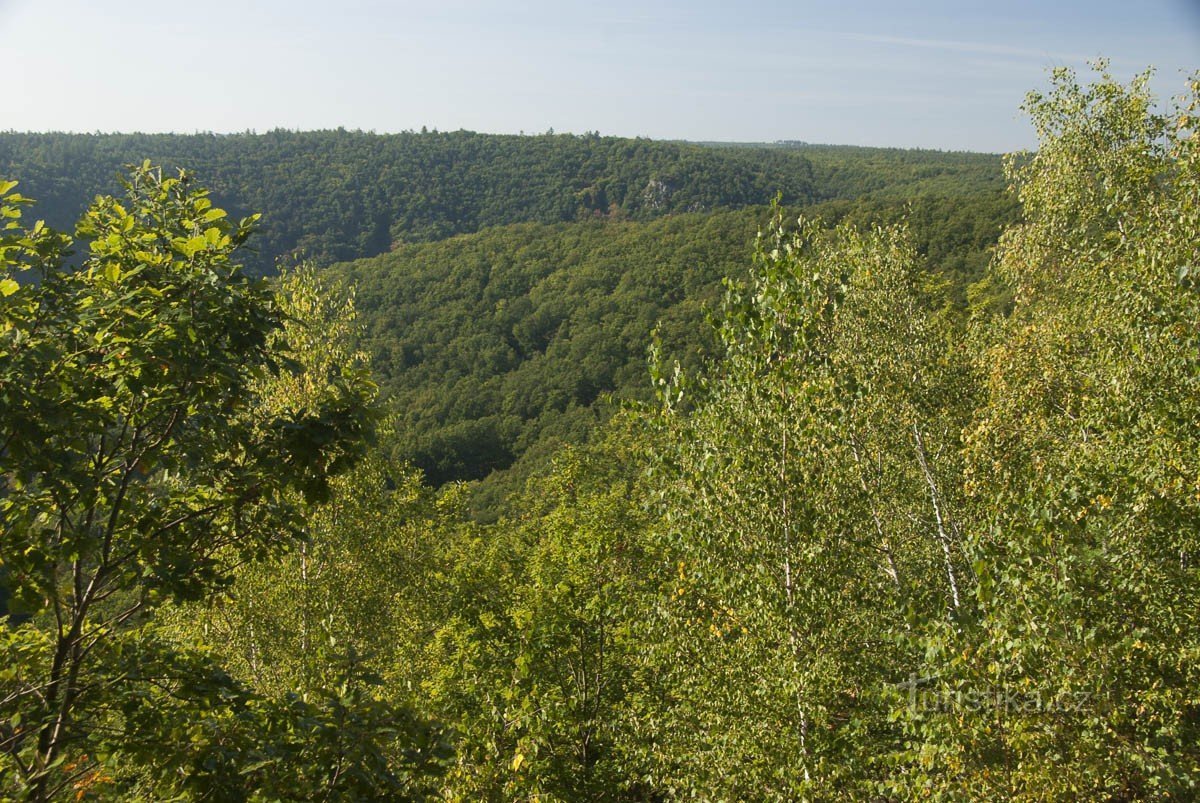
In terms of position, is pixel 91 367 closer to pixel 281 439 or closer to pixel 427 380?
pixel 281 439

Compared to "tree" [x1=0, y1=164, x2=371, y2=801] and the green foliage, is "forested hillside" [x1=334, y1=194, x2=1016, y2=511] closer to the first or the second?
the green foliage

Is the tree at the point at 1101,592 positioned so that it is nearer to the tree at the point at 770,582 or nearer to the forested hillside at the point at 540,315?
the tree at the point at 770,582

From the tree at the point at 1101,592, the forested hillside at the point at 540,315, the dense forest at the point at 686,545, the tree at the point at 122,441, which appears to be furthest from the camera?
the forested hillside at the point at 540,315

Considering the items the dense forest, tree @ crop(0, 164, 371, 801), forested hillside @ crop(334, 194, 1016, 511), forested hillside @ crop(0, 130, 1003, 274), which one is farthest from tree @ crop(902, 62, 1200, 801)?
forested hillside @ crop(0, 130, 1003, 274)

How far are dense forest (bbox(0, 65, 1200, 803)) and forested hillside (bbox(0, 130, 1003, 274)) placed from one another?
396 feet

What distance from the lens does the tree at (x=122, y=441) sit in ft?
12.5

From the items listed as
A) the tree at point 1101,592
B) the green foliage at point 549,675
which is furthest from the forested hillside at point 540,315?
the tree at point 1101,592

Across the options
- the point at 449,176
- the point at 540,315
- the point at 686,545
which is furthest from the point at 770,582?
the point at 449,176

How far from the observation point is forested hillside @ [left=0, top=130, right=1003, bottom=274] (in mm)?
134125

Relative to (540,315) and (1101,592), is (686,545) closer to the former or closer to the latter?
(1101,592)

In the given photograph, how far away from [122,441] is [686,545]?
16.6 feet

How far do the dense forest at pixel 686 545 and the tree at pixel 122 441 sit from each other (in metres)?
0.03

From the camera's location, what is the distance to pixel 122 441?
14.5ft

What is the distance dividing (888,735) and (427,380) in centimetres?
8347
